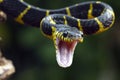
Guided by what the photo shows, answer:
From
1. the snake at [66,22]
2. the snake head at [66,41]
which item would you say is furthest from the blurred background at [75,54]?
the snake head at [66,41]

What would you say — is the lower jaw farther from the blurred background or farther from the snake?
the blurred background

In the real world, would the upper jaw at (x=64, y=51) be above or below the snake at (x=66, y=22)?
below

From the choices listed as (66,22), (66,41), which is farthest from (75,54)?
(66,41)

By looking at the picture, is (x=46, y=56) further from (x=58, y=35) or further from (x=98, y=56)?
(x=58, y=35)

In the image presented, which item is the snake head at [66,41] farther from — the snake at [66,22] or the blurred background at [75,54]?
the blurred background at [75,54]

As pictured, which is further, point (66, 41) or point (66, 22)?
point (66, 22)

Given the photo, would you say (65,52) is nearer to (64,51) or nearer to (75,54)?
(64,51)

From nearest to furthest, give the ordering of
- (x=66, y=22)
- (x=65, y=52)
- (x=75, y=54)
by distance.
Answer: (x=65, y=52) → (x=66, y=22) → (x=75, y=54)

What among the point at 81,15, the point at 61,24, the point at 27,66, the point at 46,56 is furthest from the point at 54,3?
the point at 61,24
